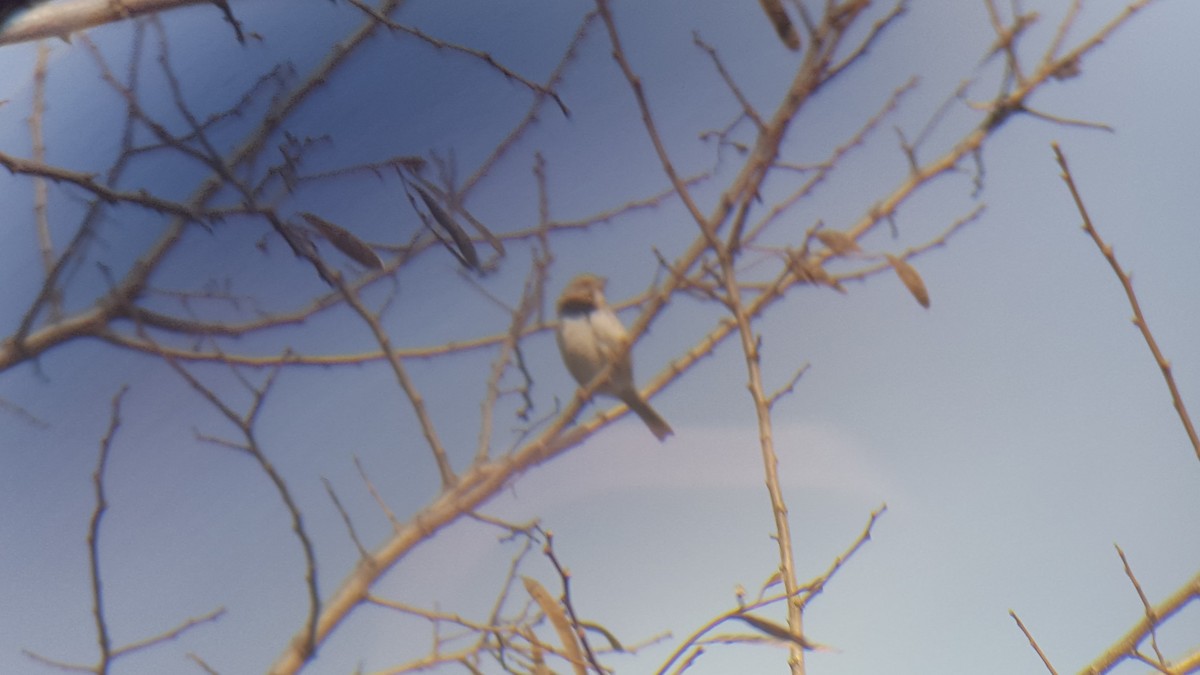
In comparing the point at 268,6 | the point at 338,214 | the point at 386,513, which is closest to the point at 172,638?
the point at 386,513

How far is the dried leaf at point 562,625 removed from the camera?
0.70 m

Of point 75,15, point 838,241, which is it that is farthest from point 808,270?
point 75,15

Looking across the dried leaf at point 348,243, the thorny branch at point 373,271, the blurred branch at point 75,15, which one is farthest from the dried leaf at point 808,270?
the blurred branch at point 75,15

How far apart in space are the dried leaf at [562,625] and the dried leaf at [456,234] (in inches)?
16.6

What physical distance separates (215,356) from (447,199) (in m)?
0.34

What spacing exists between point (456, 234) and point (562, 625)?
0.50m

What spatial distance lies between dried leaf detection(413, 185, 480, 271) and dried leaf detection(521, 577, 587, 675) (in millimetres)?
421

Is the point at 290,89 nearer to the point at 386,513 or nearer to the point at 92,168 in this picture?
the point at 92,168

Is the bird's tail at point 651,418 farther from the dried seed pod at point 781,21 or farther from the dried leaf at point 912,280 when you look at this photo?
the dried seed pod at point 781,21

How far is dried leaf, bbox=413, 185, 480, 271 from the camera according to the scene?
1.04m

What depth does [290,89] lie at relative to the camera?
1.22 m

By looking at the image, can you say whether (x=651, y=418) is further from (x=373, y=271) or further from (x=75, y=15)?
(x=75, y=15)

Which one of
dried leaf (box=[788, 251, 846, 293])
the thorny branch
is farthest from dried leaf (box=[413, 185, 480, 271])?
dried leaf (box=[788, 251, 846, 293])

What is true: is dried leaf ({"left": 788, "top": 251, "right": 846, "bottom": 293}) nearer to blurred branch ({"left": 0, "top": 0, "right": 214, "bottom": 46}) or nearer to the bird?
the bird
